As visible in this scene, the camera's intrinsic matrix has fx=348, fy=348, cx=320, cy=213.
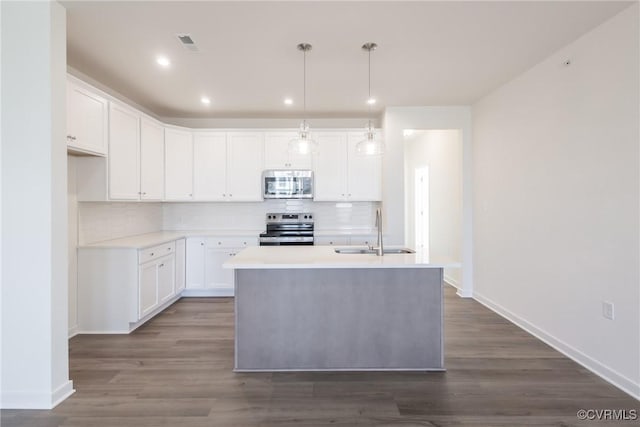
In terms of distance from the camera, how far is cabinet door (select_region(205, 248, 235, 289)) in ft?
15.9

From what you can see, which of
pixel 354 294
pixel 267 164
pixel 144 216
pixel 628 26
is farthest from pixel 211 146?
pixel 628 26

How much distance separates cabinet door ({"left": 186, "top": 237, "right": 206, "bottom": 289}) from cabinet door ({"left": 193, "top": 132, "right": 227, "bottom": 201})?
684 millimetres

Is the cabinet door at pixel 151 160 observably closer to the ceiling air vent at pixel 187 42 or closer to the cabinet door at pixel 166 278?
the cabinet door at pixel 166 278

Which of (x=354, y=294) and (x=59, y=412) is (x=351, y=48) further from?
(x=59, y=412)

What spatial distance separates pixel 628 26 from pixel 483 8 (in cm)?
101

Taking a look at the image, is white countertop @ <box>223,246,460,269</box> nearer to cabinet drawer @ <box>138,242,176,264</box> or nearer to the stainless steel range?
cabinet drawer @ <box>138,242,176,264</box>

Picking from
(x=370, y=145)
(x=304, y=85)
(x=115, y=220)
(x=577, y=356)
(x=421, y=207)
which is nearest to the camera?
(x=577, y=356)

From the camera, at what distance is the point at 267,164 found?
5109 millimetres

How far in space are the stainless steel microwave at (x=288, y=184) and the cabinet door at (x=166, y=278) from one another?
1.56 m

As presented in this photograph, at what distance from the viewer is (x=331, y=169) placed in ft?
16.8

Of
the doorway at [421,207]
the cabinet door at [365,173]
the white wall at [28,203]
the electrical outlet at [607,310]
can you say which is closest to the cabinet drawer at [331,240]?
the cabinet door at [365,173]

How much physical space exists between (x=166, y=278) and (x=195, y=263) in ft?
1.90

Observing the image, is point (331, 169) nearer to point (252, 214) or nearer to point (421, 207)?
point (252, 214)

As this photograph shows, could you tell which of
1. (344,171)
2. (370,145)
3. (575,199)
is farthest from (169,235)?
(575,199)
